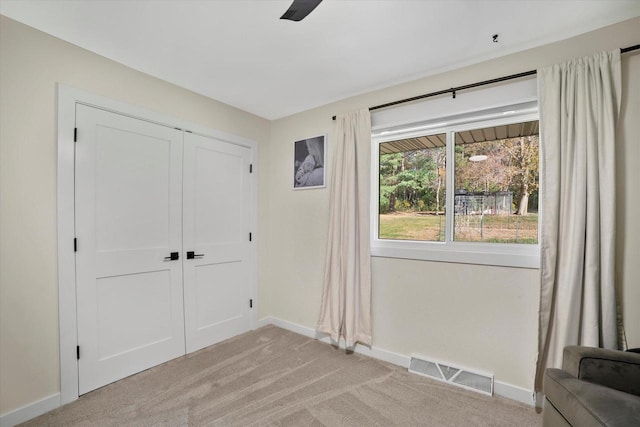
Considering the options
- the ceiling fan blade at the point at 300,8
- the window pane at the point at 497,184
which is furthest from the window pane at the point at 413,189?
the ceiling fan blade at the point at 300,8

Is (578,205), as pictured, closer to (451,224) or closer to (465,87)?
(451,224)

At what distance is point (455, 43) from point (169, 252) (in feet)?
9.48

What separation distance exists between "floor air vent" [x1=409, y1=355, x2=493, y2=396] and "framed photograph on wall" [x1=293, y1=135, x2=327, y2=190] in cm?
191

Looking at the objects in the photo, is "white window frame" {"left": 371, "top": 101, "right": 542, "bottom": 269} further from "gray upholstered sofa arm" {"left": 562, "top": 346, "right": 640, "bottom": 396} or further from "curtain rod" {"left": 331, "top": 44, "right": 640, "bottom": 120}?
"gray upholstered sofa arm" {"left": 562, "top": 346, "right": 640, "bottom": 396}

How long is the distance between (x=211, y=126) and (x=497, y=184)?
2738 millimetres

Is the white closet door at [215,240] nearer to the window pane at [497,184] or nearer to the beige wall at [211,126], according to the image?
the beige wall at [211,126]

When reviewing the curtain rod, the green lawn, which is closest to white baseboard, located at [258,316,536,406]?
the green lawn

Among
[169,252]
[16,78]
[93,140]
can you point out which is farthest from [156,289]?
[16,78]

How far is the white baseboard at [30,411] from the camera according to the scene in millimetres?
1763

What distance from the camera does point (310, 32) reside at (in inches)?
74.6

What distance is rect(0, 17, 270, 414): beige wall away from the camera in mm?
1790

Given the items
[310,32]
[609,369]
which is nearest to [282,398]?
[609,369]

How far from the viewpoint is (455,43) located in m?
2.01

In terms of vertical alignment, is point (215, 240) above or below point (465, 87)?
below
